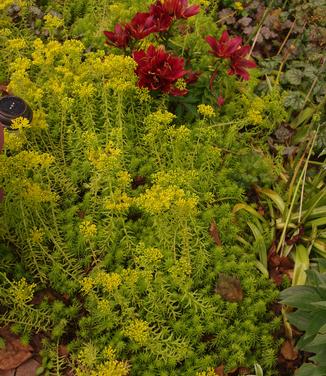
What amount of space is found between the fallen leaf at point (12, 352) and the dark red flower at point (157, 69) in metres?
1.79

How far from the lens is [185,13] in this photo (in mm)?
3521

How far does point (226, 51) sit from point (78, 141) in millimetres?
1193

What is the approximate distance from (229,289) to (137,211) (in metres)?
0.77

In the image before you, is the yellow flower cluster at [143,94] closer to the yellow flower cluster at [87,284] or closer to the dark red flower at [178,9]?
the dark red flower at [178,9]

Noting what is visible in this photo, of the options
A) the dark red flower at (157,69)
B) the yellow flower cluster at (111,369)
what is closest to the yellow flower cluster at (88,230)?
the yellow flower cluster at (111,369)

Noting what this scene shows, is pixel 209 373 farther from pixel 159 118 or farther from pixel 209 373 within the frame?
pixel 159 118

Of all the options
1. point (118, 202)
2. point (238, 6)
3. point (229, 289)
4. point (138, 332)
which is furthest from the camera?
point (238, 6)

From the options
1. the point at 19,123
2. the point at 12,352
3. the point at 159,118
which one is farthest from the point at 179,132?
the point at 12,352

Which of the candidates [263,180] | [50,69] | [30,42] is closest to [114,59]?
[50,69]

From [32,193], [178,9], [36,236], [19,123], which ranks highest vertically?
[178,9]

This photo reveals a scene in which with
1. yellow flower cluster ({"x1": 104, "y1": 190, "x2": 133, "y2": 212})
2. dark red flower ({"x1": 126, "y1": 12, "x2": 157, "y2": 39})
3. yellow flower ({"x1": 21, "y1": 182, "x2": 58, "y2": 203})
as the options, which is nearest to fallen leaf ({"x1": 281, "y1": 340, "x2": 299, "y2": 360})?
yellow flower cluster ({"x1": 104, "y1": 190, "x2": 133, "y2": 212})

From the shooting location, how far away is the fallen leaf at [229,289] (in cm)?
304

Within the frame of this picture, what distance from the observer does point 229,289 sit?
10.00ft

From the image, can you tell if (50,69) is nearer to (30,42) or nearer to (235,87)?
(30,42)
